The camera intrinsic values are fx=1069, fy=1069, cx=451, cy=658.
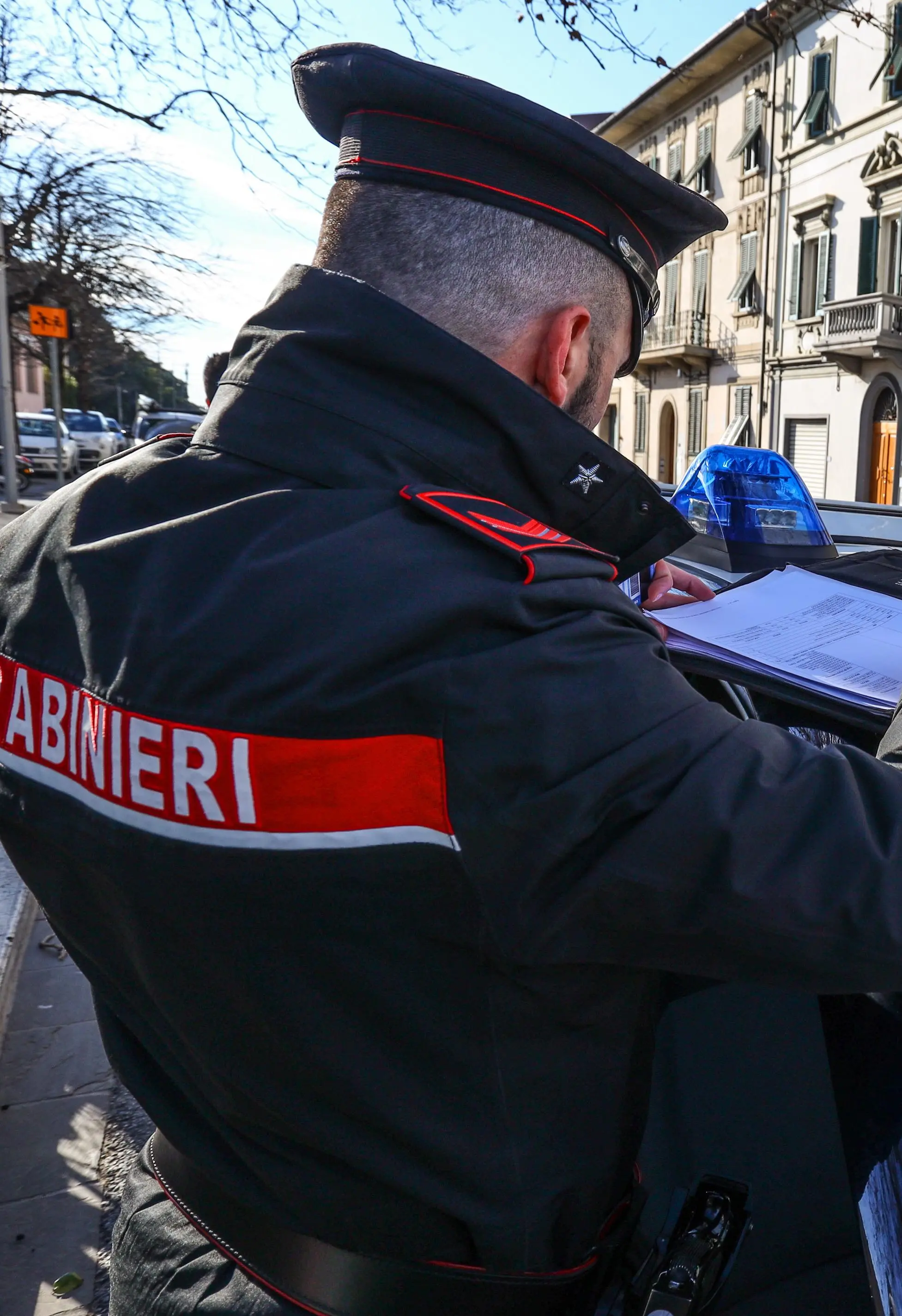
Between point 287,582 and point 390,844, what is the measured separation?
0.21m

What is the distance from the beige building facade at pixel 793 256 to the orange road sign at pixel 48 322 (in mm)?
10320

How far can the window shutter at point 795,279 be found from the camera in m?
22.2

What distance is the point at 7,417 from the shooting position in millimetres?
12148

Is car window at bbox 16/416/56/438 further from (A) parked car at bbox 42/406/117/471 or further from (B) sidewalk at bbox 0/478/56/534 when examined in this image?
(B) sidewalk at bbox 0/478/56/534

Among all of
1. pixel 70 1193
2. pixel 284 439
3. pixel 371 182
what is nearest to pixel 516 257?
pixel 371 182

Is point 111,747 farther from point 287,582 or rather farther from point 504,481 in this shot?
point 504,481

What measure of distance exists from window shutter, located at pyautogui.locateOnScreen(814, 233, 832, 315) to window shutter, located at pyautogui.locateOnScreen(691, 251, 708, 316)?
167 inches

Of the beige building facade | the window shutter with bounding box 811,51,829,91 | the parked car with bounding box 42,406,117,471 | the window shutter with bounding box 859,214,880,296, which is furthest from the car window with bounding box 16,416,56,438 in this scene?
the window shutter with bounding box 811,51,829,91

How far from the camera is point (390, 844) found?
2.54 ft

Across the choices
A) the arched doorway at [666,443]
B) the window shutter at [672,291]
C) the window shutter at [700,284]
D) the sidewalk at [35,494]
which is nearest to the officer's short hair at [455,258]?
the sidewalk at [35,494]

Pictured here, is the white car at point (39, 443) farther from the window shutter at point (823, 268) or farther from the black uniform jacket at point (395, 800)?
the black uniform jacket at point (395, 800)

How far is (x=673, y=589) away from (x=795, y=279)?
23368 millimetres

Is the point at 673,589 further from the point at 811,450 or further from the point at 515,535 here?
the point at 811,450

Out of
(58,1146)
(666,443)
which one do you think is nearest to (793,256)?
(666,443)
